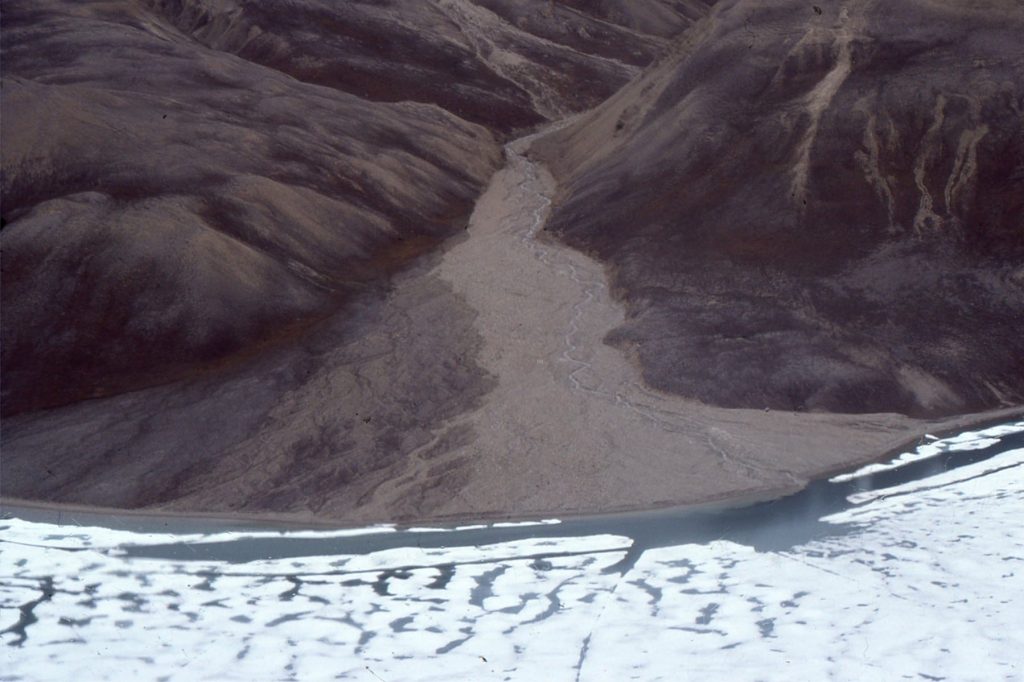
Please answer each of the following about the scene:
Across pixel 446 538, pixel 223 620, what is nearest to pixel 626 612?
pixel 446 538

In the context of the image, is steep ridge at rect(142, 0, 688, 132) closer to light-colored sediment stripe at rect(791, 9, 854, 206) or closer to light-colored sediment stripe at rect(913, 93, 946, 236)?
light-colored sediment stripe at rect(791, 9, 854, 206)

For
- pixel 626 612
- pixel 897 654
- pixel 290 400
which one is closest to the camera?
pixel 897 654

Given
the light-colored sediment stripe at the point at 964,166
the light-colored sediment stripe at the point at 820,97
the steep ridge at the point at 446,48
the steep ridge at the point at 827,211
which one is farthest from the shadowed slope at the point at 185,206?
the light-colored sediment stripe at the point at 964,166

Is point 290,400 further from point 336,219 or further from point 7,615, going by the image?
point 336,219

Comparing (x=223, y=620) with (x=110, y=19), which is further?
(x=110, y=19)

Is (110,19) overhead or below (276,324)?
overhead

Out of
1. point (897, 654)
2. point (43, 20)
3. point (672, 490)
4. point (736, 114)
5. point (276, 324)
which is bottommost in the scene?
point (897, 654)
